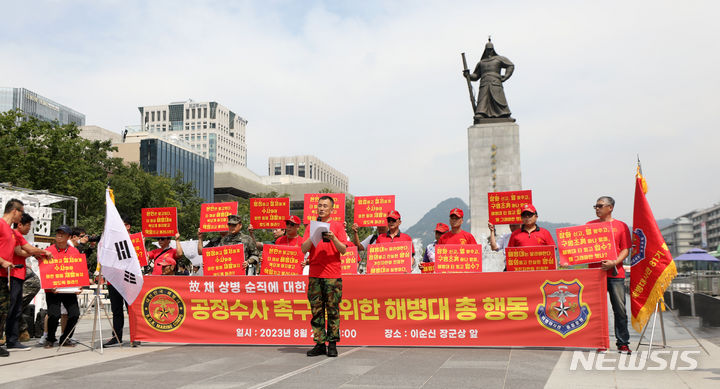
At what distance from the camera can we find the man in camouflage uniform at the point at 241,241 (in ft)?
30.2

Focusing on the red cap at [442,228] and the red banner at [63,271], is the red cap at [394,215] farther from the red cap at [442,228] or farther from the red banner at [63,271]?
the red banner at [63,271]

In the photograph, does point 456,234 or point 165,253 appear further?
point 165,253

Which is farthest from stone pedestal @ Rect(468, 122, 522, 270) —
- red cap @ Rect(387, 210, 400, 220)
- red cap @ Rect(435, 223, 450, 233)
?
red cap @ Rect(387, 210, 400, 220)

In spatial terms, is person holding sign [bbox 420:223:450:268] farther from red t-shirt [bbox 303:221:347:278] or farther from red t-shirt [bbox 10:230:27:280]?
red t-shirt [bbox 10:230:27:280]

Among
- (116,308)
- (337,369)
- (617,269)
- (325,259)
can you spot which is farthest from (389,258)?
(116,308)

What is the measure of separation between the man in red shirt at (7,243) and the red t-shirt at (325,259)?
4.08 metres

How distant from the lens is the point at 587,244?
24.0ft

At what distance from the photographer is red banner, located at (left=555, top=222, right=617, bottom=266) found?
7234 mm

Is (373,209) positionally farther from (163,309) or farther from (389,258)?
(163,309)

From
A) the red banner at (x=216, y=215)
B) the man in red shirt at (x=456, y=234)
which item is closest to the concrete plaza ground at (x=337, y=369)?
the man in red shirt at (x=456, y=234)

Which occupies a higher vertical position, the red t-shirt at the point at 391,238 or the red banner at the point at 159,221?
the red banner at the point at 159,221

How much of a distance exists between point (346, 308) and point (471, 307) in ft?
5.57

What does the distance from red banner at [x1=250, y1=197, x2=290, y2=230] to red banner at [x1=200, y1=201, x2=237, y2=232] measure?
0.36 metres

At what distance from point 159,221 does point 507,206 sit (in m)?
5.58
